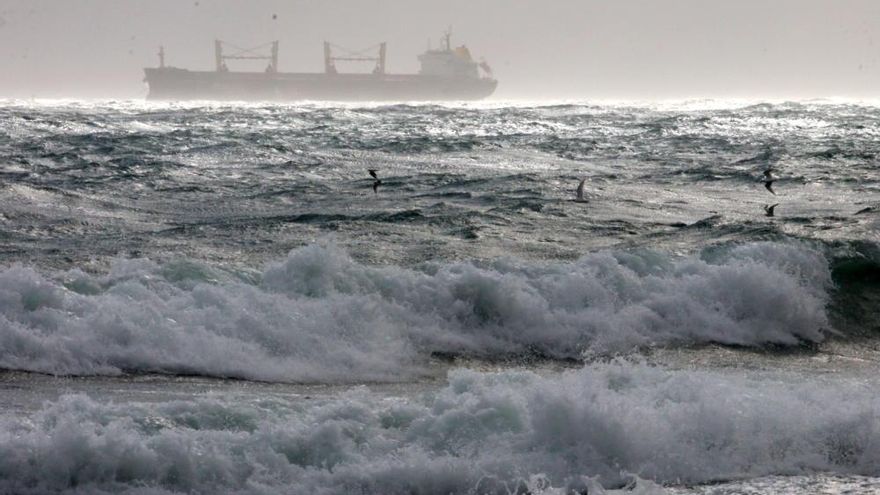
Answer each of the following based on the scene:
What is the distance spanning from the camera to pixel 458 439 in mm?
7473

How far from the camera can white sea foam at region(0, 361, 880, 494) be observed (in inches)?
269

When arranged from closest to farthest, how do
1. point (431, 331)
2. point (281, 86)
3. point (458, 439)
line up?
point (458, 439) < point (431, 331) < point (281, 86)

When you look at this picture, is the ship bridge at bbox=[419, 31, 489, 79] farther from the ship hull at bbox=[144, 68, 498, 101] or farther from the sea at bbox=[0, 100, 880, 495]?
the sea at bbox=[0, 100, 880, 495]

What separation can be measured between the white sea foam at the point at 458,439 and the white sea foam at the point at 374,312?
2196 mm

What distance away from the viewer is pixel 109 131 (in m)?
36.9

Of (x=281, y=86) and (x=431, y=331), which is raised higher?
(x=431, y=331)

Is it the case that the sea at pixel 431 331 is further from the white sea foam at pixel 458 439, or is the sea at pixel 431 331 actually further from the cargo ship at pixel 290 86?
the cargo ship at pixel 290 86

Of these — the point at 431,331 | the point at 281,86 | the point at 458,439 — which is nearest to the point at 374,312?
the point at 431,331

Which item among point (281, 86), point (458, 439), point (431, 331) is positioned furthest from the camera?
point (281, 86)

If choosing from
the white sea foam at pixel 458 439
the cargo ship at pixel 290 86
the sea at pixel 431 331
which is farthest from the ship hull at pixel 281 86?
the white sea foam at pixel 458 439

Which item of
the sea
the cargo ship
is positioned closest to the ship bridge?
the cargo ship

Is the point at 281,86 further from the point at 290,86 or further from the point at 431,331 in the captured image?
the point at 431,331

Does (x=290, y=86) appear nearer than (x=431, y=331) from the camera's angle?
No

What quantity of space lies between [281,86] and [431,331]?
13938 cm
